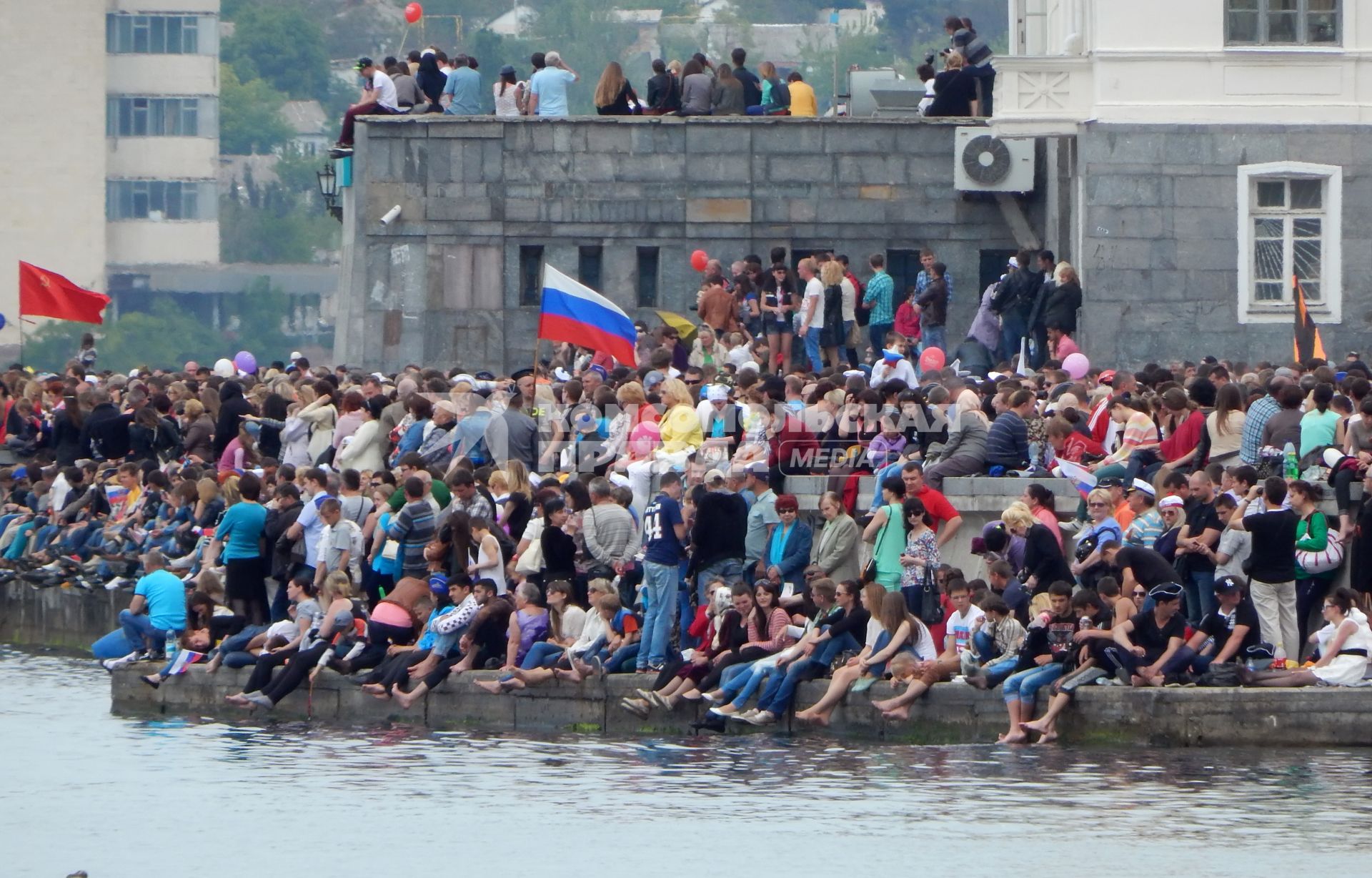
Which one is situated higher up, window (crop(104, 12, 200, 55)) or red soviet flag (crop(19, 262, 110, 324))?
window (crop(104, 12, 200, 55))

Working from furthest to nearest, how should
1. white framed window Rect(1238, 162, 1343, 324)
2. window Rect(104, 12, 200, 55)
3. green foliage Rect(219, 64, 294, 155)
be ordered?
green foliage Rect(219, 64, 294, 155)
window Rect(104, 12, 200, 55)
white framed window Rect(1238, 162, 1343, 324)

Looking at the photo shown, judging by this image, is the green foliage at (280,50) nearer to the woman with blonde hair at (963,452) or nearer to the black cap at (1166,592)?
the woman with blonde hair at (963,452)

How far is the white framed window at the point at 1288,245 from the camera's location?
28828 mm

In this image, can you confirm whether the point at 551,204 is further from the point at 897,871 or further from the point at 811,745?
the point at 897,871

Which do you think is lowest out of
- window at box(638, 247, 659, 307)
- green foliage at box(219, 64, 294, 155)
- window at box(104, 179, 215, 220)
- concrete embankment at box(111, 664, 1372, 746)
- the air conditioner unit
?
concrete embankment at box(111, 664, 1372, 746)

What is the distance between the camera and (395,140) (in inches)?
1264

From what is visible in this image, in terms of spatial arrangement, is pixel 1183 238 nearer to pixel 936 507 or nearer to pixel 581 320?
A: pixel 581 320

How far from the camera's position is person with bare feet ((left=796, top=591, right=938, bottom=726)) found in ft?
60.1

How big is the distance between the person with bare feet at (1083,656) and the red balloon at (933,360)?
26.1ft

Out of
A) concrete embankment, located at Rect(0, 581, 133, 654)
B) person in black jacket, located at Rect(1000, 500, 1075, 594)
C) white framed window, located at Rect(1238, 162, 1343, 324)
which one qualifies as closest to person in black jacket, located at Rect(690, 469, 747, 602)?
person in black jacket, located at Rect(1000, 500, 1075, 594)

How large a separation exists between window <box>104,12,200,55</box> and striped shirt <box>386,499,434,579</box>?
213ft

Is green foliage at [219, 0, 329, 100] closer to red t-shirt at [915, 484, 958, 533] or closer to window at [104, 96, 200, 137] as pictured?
window at [104, 96, 200, 137]

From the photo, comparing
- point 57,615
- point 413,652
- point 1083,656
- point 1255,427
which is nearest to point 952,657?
point 1083,656

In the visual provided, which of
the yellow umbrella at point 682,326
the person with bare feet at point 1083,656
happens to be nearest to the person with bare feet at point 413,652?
the person with bare feet at point 1083,656
